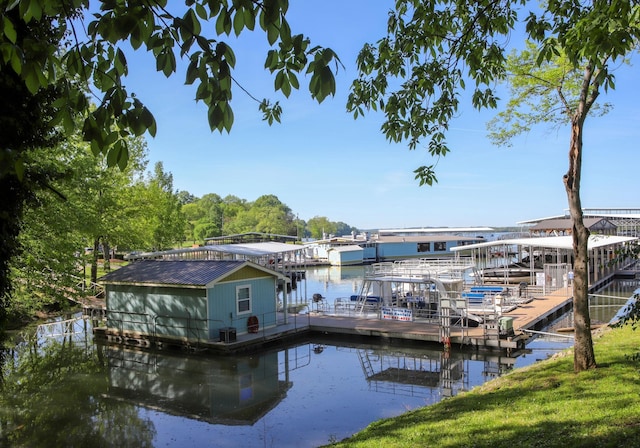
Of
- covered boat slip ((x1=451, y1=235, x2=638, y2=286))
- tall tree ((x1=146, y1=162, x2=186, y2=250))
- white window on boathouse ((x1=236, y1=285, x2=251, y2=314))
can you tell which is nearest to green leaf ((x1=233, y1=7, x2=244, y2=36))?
white window on boathouse ((x1=236, y1=285, x2=251, y2=314))

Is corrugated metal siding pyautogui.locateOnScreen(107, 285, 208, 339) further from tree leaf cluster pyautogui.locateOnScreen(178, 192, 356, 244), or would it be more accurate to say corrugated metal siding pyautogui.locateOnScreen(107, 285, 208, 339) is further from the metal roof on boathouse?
tree leaf cluster pyautogui.locateOnScreen(178, 192, 356, 244)

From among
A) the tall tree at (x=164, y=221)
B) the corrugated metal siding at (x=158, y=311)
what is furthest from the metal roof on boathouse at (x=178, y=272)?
the tall tree at (x=164, y=221)

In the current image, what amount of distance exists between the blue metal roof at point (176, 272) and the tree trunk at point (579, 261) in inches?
522

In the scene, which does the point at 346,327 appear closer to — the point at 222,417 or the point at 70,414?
the point at 222,417

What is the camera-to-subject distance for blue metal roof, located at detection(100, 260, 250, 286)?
2000 cm

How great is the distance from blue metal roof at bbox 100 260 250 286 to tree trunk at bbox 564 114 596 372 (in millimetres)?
13262

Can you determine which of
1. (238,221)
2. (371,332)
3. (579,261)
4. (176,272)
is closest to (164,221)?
(176,272)

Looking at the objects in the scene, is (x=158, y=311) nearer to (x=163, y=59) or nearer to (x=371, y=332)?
(x=371, y=332)

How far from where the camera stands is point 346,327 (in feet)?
71.6

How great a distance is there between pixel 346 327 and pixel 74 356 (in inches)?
432

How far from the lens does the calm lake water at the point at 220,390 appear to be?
37.4 feet

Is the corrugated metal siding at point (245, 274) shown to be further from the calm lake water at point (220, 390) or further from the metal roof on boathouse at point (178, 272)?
the calm lake water at point (220, 390)

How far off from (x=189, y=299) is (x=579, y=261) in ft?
48.3

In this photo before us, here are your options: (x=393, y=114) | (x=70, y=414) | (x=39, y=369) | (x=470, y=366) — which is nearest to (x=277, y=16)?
(x=393, y=114)
